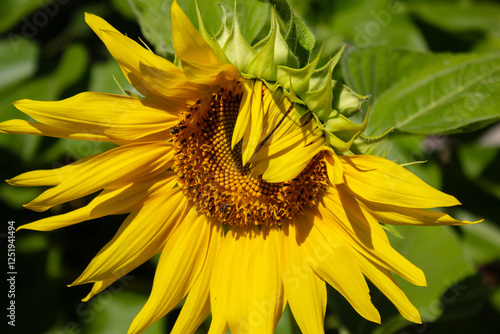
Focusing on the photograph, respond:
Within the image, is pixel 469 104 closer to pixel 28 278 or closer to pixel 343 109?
pixel 343 109

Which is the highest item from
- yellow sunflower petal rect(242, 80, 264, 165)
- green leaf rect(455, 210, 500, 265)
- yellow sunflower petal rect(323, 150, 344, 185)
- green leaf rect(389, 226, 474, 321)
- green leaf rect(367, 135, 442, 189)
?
yellow sunflower petal rect(242, 80, 264, 165)

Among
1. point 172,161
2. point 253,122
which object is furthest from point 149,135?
point 253,122

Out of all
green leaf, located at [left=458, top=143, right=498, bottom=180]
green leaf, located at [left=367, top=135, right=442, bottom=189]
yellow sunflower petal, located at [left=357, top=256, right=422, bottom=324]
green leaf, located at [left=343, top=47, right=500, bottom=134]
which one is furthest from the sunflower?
green leaf, located at [left=458, top=143, right=498, bottom=180]

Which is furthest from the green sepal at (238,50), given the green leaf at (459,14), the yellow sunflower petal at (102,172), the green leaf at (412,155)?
the green leaf at (459,14)

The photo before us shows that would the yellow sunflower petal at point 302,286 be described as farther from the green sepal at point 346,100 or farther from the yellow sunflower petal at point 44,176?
the yellow sunflower petal at point 44,176

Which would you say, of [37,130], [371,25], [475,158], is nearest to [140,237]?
[37,130]

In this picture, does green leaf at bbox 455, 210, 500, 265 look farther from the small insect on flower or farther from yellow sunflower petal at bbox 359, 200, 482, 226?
the small insect on flower

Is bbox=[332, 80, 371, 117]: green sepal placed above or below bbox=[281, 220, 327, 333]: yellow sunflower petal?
above
